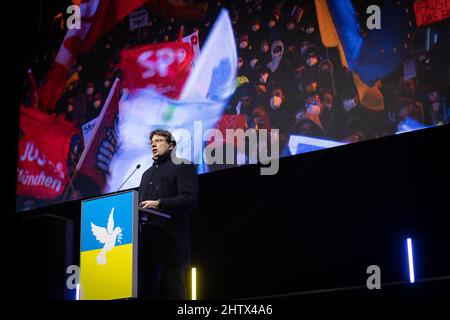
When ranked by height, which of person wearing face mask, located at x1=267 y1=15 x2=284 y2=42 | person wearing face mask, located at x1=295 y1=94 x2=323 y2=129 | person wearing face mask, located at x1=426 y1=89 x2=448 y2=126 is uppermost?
person wearing face mask, located at x1=267 y1=15 x2=284 y2=42

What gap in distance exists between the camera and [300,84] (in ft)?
15.9

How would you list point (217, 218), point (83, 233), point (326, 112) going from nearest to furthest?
point (83, 233)
point (326, 112)
point (217, 218)

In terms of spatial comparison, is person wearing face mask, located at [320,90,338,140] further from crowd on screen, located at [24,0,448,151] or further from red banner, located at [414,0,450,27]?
red banner, located at [414,0,450,27]

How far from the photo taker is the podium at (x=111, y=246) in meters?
3.69

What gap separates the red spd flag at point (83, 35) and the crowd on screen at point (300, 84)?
0.44 meters

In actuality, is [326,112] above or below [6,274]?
above

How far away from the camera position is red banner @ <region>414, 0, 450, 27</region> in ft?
14.3

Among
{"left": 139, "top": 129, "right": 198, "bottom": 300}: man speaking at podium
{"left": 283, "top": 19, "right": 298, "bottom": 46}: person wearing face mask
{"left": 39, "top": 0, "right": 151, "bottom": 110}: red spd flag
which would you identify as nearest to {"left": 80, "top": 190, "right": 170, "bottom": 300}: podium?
{"left": 139, "top": 129, "right": 198, "bottom": 300}: man speaking at podium

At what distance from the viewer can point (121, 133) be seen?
5.62 meters

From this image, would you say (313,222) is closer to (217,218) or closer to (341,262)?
(341,262)

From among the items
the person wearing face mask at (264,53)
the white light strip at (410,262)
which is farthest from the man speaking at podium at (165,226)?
the white light strip at (410,262)

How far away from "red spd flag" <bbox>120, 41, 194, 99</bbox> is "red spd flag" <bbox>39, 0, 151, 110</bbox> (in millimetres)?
362

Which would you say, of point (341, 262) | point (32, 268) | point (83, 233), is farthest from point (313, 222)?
point (32, 268)
